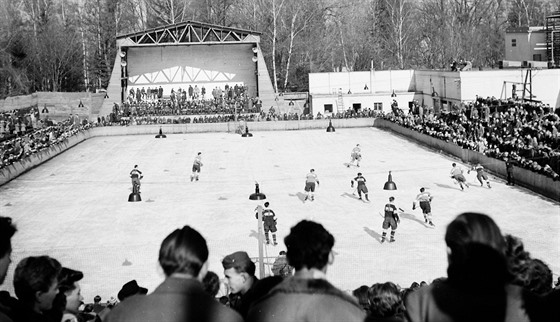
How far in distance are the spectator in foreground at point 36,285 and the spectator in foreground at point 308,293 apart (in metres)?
1.34

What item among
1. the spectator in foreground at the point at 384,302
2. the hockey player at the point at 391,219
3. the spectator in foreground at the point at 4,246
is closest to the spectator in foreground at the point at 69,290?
the spectator in foreground at the point at 4,246

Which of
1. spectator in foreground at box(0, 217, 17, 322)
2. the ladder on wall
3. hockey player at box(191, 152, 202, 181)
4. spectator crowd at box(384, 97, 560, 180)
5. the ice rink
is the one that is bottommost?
the ice rink

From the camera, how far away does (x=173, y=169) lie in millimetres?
30922

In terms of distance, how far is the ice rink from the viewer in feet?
53.2

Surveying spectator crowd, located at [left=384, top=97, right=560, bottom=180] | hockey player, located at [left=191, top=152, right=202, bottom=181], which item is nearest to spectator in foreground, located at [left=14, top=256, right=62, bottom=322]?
spectator crowd, located at [left=384, top=97, right=560, bottom=180]

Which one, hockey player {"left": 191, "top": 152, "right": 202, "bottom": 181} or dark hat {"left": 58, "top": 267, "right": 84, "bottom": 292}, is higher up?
dark hat {"left": 58, "top": 267, "right": 84, "bottom": 292}

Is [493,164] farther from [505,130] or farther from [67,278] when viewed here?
[67,278]

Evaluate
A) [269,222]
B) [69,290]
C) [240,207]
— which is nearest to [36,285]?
[69,290]

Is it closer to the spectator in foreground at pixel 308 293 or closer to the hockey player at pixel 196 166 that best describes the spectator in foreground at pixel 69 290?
the spectator in foreground at pixel 308 293

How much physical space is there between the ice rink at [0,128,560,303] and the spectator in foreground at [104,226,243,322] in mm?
10642

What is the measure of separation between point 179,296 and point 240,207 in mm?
18946

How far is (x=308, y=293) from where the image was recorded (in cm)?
357

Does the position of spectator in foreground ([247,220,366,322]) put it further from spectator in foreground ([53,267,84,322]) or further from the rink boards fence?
the rink boards fence

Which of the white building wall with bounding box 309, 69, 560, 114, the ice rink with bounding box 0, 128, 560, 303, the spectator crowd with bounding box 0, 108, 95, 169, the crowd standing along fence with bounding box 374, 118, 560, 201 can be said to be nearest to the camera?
the ice rink with bounding box 0, 128, 560, 303
